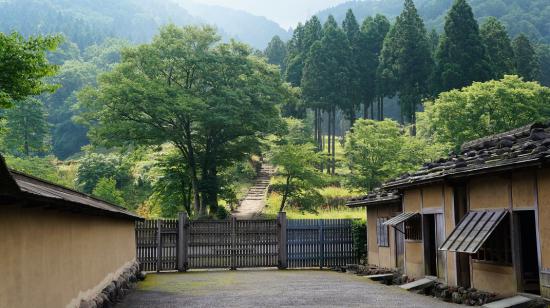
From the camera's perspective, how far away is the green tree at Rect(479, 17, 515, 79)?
156 ft

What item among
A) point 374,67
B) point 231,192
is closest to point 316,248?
point 231,192

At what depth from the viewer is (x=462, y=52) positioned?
148 feet

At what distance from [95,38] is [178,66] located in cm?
13243

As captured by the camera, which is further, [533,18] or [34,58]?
[533,18]

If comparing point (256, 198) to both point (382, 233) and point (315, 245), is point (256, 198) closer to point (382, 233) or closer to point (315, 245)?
point (315, 245)

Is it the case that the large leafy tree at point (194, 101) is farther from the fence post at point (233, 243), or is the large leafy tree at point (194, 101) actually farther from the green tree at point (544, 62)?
the green tree at point (544, 62)

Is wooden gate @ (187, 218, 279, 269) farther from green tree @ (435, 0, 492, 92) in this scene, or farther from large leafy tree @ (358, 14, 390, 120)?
large leafy tree @ (358, 14, 390, 120)

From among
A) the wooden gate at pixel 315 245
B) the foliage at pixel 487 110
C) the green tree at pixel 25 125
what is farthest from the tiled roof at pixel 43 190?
the green tree at pixel 25 125

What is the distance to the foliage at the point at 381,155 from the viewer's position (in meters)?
32.7

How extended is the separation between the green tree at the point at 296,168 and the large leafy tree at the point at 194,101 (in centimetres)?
177

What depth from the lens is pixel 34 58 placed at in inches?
586

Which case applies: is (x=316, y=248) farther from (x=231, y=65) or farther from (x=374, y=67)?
(x=374, y=67)

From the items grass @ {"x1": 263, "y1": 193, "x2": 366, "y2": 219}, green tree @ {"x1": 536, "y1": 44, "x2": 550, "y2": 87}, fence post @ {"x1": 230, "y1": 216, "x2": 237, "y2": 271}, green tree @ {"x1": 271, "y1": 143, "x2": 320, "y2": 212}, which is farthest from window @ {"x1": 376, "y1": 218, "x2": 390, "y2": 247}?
green tree @ {"x1": 536, "y1": 44, "x2": 550, "y2": 87}

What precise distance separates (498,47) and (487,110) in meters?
20.9
